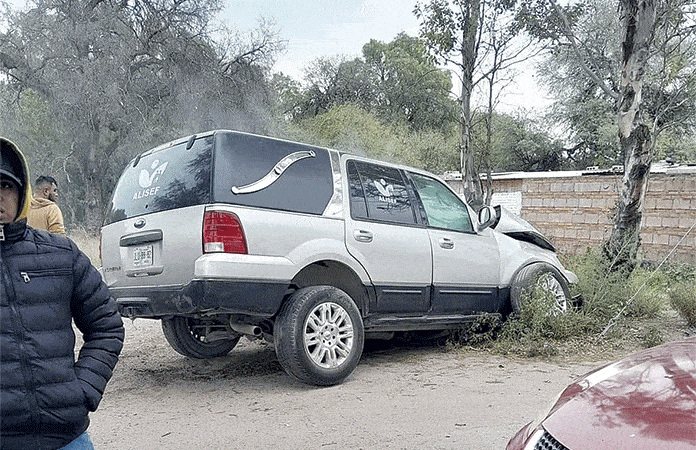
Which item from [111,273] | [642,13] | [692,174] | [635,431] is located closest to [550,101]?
[692,174]

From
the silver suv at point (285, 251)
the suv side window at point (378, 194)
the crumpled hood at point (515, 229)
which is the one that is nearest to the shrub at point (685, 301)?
the crumpled hood at point (515, 229)

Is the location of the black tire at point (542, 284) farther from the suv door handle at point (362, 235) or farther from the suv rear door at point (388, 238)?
the suv door handle at point (362, 235)

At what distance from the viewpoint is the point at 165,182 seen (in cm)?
469

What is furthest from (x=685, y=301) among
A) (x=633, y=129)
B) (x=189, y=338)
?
(x=189, y=338)

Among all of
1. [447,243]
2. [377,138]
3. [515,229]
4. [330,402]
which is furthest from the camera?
[377,138]

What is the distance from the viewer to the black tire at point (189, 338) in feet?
17.5

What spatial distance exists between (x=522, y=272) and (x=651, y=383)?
3.87 m

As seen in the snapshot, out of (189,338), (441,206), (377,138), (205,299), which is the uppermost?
(377,138)

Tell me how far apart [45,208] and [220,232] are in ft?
9.01

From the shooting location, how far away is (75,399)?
6.13ft

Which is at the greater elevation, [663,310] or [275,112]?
[275,112]

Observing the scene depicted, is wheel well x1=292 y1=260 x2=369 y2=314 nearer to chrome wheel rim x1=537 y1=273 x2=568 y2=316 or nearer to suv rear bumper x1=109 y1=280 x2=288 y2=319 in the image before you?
suv rear bumper x1=109 y1=280 x2=288 y2=319

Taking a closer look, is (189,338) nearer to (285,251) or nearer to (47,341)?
(285,251)

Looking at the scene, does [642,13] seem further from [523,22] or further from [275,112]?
[275,112]
